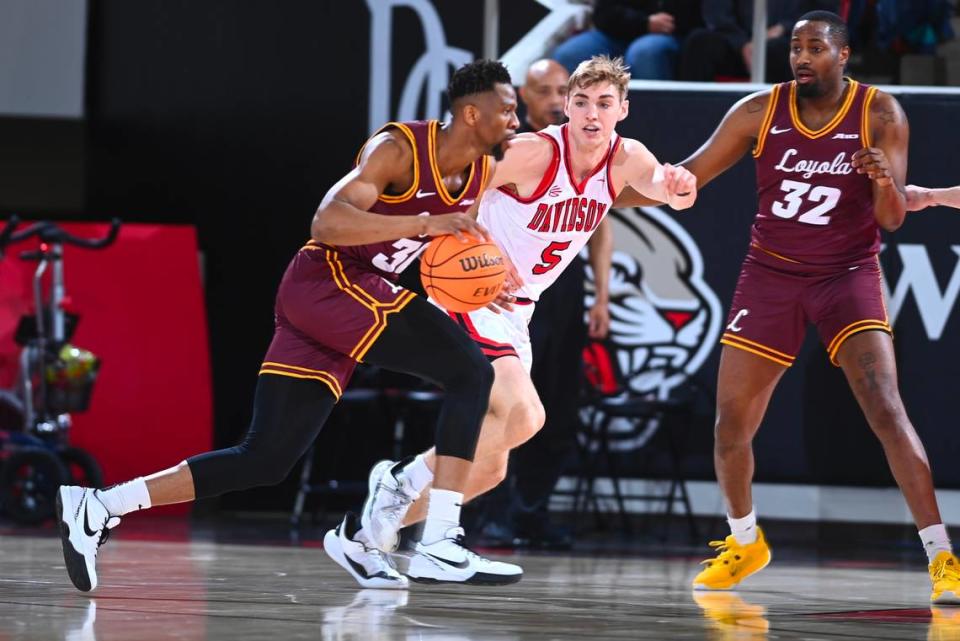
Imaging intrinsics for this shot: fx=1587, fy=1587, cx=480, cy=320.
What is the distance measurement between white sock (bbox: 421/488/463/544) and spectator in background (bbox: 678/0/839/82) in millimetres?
5021

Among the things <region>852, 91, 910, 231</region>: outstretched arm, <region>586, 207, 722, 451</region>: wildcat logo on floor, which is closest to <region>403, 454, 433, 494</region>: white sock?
<region>852, 91, 910, 231</region>: outstretched arm

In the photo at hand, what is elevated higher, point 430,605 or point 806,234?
point 806,234

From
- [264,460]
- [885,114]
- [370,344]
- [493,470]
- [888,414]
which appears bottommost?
[493,470]

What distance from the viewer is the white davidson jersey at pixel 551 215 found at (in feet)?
19.9

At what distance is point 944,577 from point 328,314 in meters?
2.38

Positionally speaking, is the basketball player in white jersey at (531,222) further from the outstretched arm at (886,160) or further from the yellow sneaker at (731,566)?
the yellow sneaker at (731,566)

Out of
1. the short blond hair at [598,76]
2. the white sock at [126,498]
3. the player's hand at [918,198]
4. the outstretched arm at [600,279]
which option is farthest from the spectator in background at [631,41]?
the white sock at [126,498]

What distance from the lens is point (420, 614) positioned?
188 inches

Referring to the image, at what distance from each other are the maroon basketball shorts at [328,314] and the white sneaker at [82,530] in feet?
2.36

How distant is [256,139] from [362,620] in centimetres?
661

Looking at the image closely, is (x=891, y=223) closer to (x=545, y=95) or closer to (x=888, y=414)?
(x=888, y=414)

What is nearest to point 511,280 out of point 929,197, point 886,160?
point 886,160

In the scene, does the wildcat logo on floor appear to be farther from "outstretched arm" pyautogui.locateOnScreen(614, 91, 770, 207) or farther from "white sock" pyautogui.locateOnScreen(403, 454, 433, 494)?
"white sock" pyautogui.locateOnScreen(403, 454, 433, 494)

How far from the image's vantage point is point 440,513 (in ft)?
17.5
